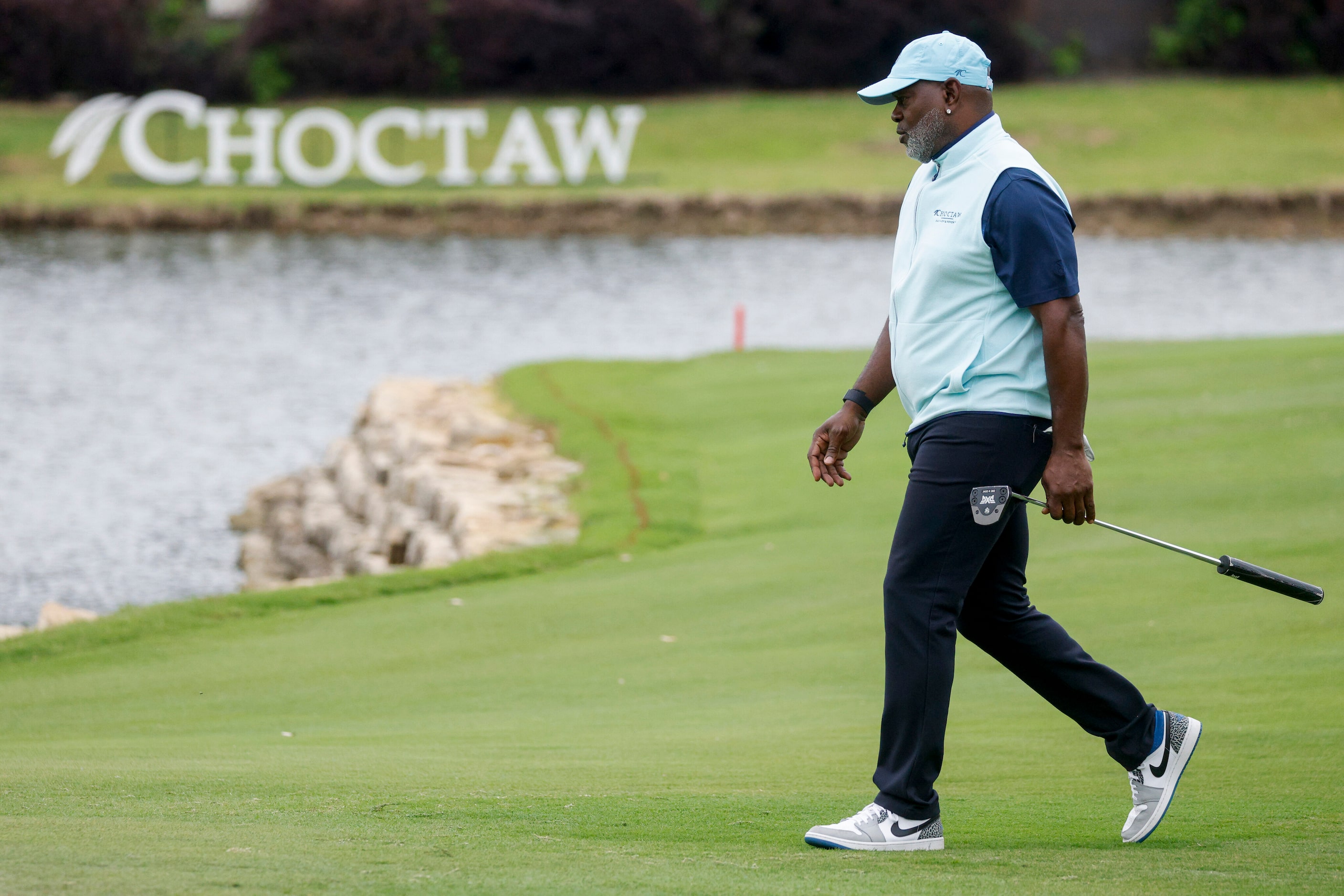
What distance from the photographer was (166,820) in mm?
4020

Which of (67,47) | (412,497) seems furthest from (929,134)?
(67,47)

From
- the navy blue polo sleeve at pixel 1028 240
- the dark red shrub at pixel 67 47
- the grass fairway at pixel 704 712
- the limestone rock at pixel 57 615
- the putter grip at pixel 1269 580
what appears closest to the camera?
the grass fairway at pixel 704 712

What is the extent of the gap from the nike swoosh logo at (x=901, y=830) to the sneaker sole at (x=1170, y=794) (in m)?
0.62

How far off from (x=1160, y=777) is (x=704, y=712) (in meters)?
2.48

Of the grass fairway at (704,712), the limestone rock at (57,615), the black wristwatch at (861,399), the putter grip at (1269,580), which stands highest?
the black wristwatch at (861,399)

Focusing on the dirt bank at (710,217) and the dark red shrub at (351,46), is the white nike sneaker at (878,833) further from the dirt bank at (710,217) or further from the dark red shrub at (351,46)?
the dark red shrub at (351,46)

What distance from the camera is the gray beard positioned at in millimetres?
4184

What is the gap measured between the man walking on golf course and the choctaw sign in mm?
46394

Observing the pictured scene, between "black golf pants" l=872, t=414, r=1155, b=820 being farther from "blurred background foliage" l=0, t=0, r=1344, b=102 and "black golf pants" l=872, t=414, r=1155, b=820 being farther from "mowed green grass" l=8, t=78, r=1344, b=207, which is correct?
"blurred background foliage" l=0, t=0, r=1344, b=102

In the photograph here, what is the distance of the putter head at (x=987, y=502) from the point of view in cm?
408

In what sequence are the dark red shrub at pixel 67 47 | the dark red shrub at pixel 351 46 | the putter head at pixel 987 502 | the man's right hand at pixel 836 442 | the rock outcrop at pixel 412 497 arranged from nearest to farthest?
the putter head at pixel 987 502, the man's right hand at pixel 836 442, the rock outcrop at pixel 412 497, the dark red shrub at pixel 67 47, the dark red shrub at pixel 351 46

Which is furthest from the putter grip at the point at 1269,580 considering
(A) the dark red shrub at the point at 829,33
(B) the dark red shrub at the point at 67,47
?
(B) the dark red shrub at the point at 67,47

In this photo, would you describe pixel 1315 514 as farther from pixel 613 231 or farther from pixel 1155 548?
pixel 613 231

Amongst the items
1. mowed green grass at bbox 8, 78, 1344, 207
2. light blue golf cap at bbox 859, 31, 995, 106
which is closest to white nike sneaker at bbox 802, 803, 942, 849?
light blue golf cap at bbox 859, 31, 995, 106
